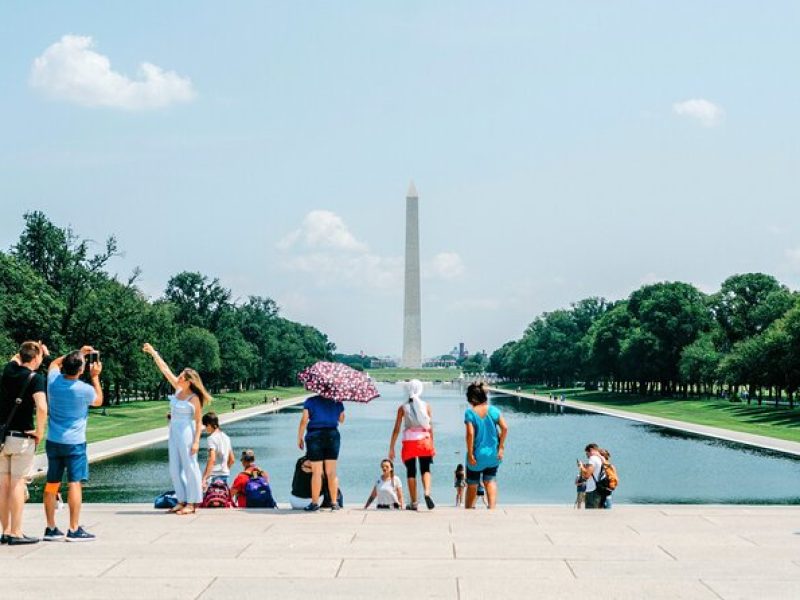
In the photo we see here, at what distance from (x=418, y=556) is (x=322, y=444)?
3.89 meters

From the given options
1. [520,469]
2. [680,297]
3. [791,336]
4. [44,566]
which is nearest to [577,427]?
[791,336]

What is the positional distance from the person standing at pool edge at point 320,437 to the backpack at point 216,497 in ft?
5.63

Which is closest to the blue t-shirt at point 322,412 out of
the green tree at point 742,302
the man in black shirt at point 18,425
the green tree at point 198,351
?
the man in black shirt at point 18,425

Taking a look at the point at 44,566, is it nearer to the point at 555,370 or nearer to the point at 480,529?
the point at 480,529

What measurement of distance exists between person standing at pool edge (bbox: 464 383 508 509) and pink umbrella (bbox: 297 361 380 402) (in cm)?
153

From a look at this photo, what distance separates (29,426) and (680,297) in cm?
10085

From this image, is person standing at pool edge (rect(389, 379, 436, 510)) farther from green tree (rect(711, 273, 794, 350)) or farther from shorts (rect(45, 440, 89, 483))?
green tree (rect(711, 273, 794, 350))

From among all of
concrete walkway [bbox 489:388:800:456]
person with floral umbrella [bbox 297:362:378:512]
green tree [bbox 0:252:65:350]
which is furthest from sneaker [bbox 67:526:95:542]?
green tree [bbox 0:252:65:350]

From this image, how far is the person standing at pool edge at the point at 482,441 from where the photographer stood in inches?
596

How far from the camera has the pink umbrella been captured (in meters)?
14.2

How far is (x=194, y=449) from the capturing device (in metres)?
14.2

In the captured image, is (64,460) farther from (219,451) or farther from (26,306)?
(26,306)

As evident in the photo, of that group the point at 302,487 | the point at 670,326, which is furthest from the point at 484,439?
the point at 670,326

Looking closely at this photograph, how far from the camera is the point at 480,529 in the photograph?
12750mm
